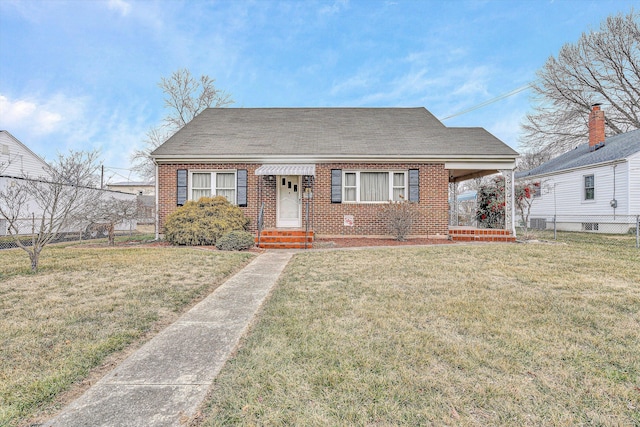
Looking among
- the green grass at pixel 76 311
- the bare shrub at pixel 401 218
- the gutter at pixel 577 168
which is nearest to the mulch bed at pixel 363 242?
the bare shrub at pixel 401 218

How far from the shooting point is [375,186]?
37.0 feet

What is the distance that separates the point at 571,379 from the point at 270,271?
468cm

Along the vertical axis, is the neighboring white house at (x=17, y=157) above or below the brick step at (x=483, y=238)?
above

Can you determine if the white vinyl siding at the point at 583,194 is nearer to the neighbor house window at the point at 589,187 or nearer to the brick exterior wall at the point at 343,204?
the neighbor house window at the point at 589,187

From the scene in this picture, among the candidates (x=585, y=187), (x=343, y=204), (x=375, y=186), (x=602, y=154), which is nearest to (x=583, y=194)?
(x=585, y=187)

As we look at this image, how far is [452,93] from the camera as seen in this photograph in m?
26.6

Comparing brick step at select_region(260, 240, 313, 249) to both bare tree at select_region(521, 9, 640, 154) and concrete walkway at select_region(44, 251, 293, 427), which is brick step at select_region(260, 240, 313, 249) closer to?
concrete walkway at select_region(44, 251, 293, 427)

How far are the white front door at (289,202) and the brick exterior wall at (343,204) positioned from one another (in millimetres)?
441

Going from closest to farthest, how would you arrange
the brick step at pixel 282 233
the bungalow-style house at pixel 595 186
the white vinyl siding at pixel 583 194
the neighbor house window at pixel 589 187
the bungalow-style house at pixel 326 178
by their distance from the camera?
the brick step at pixel 282 233 < the bungalow-style house at pixel 326 178 < the bungalow-style house at pixel 595 186 < the white vinyl siding at pixel 583 194 < the neighbor house window at pixel 589 187

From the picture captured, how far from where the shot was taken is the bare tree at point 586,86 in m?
20.0

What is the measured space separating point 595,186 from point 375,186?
1229cm

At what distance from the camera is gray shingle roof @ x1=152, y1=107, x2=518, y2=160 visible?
11.0 meters

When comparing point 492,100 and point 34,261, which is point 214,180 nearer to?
point 34,261

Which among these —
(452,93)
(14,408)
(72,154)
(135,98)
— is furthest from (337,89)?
(14,408)
